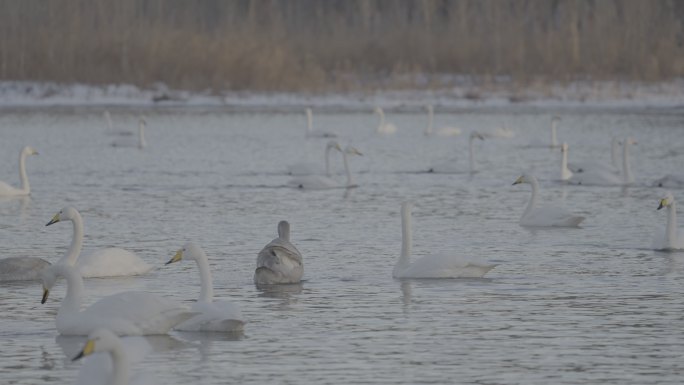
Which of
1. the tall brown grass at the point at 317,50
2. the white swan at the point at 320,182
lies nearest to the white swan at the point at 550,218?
the white swan at the point at 320,182

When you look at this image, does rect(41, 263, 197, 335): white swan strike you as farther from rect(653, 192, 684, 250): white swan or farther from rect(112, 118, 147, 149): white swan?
rect(112, 118, 147, 149): white swan

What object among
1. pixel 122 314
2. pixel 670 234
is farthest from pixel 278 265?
pixel 670 234

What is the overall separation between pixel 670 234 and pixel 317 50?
1003 inches

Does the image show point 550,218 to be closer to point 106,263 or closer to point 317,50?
point 106,263

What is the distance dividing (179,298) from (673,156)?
15303 mm

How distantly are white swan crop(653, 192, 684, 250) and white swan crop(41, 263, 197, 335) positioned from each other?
5367mm

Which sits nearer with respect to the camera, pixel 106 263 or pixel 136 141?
pixel 106 263

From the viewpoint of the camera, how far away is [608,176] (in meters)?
20.1

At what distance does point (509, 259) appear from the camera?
12711 millimetres

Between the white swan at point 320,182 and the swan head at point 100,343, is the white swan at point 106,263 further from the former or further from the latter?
the white swan at point 320,182

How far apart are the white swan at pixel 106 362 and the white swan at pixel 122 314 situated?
1.90 m

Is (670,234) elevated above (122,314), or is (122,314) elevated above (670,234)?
(122,314)

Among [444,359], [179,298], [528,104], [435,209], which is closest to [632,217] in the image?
[435,209]

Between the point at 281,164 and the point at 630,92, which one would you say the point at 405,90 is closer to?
the point at 630,92
